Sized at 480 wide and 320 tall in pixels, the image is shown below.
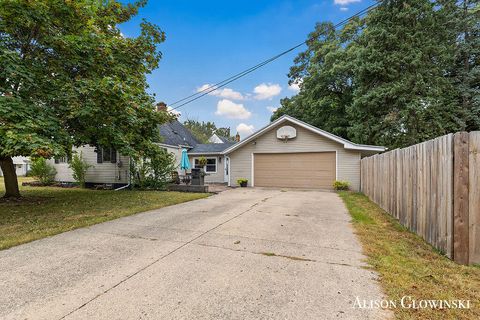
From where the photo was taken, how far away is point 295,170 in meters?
14.0

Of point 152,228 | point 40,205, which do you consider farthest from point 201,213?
point 40,205

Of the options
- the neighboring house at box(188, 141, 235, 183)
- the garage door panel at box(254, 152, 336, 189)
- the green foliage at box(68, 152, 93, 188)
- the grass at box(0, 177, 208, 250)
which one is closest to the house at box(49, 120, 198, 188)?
the green foliage at box(68, 152, 93, 188)

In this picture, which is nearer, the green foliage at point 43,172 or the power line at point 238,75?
the power line at point 238,75

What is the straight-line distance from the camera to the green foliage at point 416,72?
46.1 ft

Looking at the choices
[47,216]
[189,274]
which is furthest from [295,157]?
[189,274]

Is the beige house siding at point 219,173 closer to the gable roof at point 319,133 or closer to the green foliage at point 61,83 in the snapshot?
the gable roof at point 319,133

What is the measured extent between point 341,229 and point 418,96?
13537 millimetres

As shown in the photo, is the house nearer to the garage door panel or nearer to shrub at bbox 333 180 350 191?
the garage door panel

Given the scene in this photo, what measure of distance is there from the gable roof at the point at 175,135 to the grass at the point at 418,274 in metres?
14.7

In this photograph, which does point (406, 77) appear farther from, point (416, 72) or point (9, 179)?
point (9, 179)

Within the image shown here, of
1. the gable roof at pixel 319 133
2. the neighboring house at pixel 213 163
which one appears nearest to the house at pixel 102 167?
the neighboring house at pixel 213 163

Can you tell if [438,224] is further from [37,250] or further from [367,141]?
[367,141]

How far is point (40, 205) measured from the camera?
7.87 meters

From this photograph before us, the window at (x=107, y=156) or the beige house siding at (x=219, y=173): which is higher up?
the window at (x=107, y=156)
